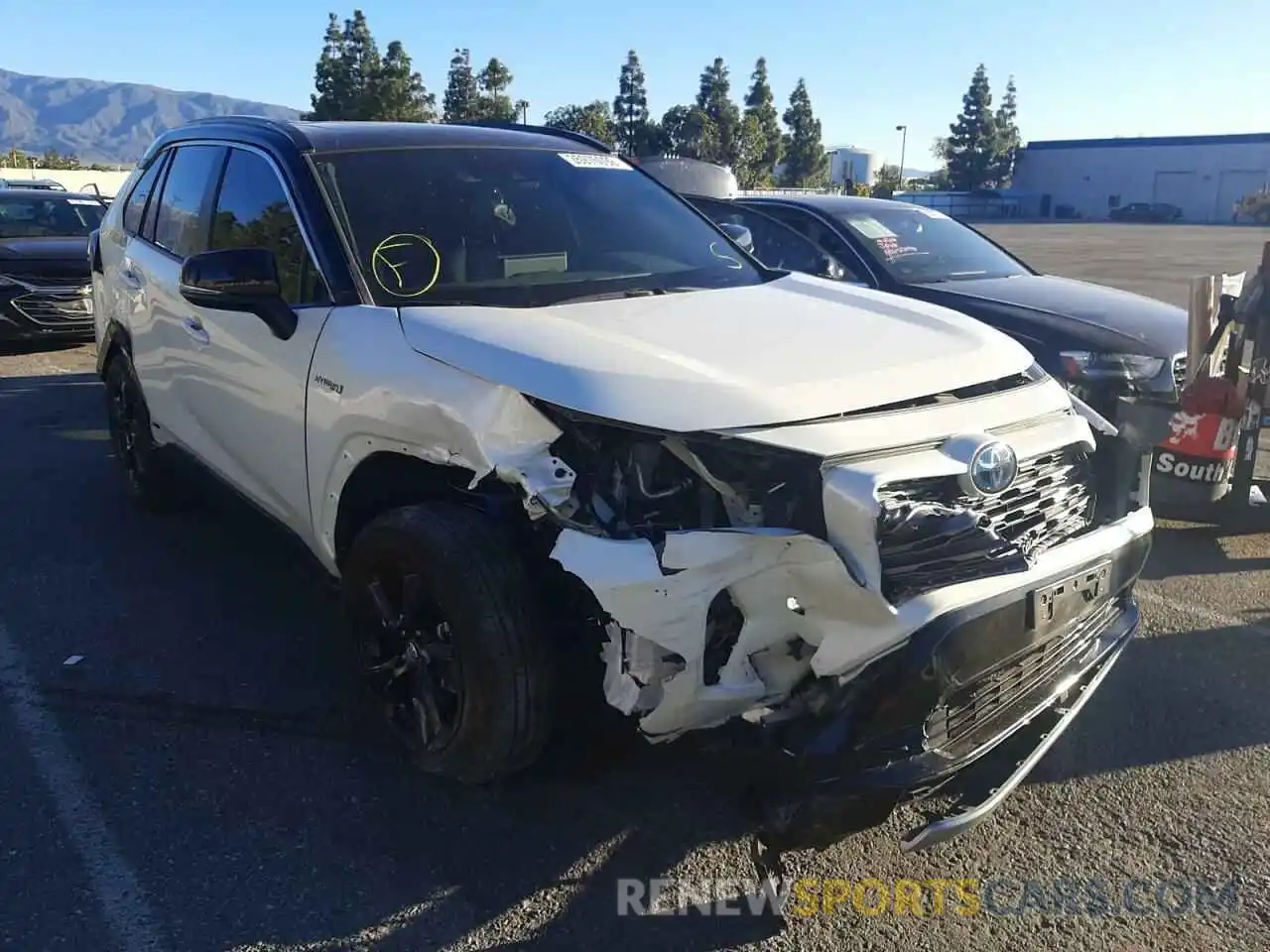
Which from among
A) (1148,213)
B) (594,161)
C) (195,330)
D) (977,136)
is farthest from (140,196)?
(977,136)

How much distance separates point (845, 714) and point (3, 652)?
334cm

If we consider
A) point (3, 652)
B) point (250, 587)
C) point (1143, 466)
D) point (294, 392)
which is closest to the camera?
point (1143, 466)

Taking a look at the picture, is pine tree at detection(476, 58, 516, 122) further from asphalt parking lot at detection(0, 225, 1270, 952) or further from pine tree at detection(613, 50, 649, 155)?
asphalt parking lot at detection(0, 225, 1270, 952)

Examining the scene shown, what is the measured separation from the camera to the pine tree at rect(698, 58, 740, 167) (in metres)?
76.8

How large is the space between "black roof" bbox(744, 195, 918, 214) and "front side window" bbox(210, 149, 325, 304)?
442 centimetres

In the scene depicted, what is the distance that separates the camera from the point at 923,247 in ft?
24.3

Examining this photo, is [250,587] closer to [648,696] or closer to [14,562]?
[14,562]

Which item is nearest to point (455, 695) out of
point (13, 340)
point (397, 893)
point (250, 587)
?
point (397, 893)

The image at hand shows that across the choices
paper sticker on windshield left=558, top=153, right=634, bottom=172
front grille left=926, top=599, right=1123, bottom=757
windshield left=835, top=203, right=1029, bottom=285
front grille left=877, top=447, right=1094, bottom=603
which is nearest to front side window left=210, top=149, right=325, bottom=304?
paper sticker on windshield left=558, top=153, right=634, bottom=172

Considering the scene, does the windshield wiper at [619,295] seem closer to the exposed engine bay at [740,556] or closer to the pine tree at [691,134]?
the exposed engine bay at [740,556]

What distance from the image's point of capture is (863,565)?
2.40 m

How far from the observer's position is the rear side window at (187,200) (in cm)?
450

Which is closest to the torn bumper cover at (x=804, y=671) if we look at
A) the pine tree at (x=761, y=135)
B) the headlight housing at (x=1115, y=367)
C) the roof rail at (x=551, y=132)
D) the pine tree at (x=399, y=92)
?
the roof rail at (x=551, y=132)

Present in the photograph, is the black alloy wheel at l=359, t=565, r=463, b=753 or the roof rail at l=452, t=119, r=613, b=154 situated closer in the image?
the black alloy wheel at l=359, t=565, r=463, b=753
